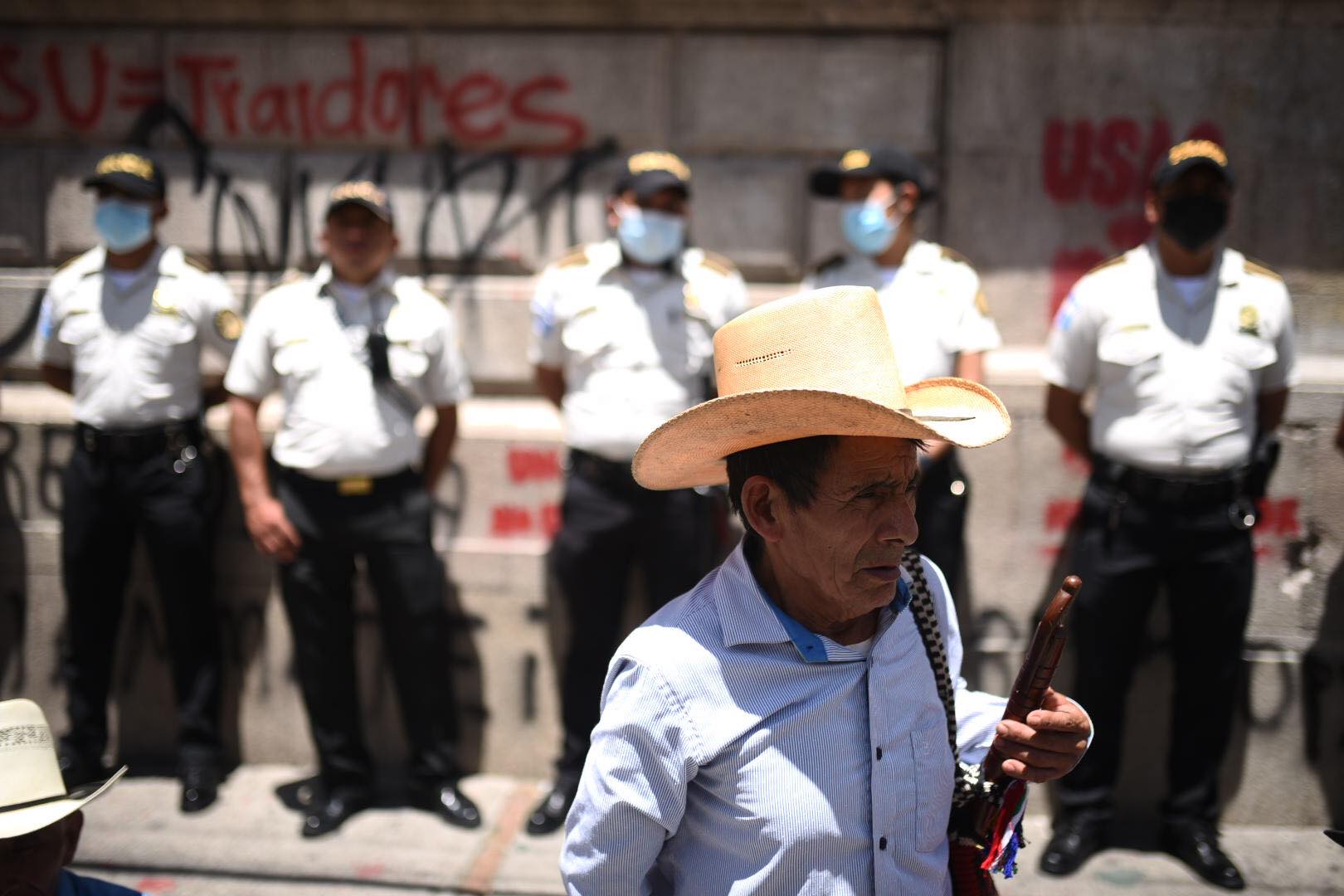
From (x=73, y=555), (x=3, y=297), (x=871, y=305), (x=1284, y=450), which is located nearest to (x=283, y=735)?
(x=73, y=555)

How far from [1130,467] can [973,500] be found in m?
0.71

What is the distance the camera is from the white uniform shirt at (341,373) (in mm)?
4215

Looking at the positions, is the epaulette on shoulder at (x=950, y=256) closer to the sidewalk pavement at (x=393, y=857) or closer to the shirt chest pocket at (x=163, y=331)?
the sidewalk pavement at (x=393, y=857)

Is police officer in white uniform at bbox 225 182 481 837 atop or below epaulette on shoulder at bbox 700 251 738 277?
below

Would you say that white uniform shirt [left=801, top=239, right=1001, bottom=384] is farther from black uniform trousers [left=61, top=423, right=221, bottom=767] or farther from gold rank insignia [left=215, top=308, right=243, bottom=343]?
black uniform trousers [left=61, top=423, right=221, bottom=767]

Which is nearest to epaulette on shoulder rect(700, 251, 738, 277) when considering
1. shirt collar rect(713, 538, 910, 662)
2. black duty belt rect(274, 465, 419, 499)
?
black duty belt rect(274, 465, 419, 499)

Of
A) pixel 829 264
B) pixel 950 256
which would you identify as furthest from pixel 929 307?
pixel 829 264

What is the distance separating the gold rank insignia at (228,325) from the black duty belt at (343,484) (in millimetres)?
669

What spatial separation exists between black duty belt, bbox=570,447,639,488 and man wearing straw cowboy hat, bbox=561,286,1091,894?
223 cm

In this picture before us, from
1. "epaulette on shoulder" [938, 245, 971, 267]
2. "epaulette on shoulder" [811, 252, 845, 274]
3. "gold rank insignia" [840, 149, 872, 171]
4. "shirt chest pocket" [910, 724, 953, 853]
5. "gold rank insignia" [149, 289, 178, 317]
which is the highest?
"gold rank insignia" [840, 149, 872, 171]

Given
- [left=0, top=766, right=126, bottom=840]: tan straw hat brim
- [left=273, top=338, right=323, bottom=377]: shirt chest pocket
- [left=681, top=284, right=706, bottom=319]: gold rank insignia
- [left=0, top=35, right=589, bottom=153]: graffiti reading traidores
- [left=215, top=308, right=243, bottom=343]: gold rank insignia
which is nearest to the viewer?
[left=0, top=766, right=126, bottom=840]: tan straw hat brim

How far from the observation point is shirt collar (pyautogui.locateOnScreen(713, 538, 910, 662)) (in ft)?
5.99

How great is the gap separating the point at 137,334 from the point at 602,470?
1899mm

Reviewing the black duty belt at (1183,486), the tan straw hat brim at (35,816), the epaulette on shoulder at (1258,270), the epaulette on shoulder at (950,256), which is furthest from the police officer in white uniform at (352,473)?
the epaulette on shoulder at (1258,270)
